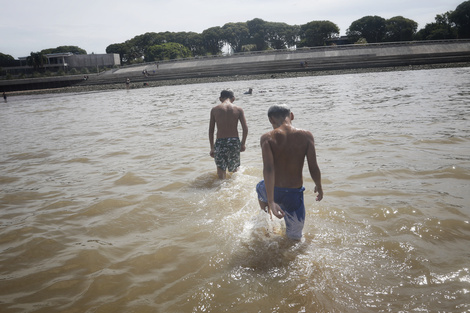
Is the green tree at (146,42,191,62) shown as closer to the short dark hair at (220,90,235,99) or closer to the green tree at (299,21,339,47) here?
the green tree at (299,21,339,47)

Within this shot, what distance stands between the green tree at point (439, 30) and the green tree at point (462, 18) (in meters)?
1.32

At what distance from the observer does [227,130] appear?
5.50 metres

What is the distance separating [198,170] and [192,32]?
377ft

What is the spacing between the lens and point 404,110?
11.7 meters

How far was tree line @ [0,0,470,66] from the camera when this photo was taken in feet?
233

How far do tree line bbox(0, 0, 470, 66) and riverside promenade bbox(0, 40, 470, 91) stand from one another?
21294 mm

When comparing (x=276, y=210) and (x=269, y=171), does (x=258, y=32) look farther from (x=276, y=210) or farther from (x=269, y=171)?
(x=276, y=210)

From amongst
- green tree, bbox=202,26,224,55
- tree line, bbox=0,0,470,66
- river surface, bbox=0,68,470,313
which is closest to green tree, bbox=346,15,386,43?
tree line, bbox=0,0,470,66

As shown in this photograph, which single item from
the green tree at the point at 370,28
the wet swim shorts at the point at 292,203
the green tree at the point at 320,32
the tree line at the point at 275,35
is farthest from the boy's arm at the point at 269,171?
the green tree at the point at 370,28

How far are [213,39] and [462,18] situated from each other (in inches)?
2651

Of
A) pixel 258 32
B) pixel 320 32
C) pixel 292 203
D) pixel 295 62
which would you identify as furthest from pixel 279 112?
pixel 258 32

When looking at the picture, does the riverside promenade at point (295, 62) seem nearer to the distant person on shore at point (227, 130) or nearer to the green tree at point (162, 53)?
the green tree at point (162, 53)

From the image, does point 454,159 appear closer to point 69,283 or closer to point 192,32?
point 69,283

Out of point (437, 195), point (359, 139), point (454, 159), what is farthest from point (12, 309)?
point (359, 139)
